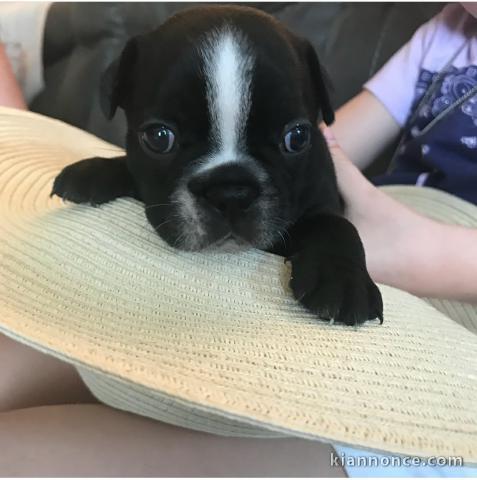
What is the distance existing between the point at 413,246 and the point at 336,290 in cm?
43

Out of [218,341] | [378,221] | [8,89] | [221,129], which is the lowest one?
[8,89]

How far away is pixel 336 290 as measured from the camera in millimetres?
802

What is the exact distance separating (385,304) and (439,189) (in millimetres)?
625

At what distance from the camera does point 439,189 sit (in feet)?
4.67

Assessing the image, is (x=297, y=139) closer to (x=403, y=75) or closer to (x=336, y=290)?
(x=336, y=290)

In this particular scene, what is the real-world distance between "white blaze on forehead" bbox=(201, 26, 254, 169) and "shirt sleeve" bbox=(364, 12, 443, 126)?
737 millimetres

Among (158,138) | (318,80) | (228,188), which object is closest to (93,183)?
(158,138)

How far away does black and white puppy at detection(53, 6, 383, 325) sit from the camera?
→ 2.89ft

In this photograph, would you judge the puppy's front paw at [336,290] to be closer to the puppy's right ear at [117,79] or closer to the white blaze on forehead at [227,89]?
the white blaze on forehead at [227,89]

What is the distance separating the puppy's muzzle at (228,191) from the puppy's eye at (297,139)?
Answer: 93mm

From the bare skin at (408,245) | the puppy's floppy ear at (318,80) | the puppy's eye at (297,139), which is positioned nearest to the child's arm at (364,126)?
the bare skin at (408,245)

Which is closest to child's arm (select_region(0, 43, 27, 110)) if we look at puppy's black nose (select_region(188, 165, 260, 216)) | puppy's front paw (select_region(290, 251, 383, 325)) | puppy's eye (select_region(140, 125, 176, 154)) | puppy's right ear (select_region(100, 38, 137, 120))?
puppy's right ear (select_region(100, 38, 137, 120))

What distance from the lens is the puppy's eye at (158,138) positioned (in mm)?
935

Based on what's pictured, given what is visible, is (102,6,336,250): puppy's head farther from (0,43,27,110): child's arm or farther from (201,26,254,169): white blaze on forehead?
(0,43,27,110): child's arm
